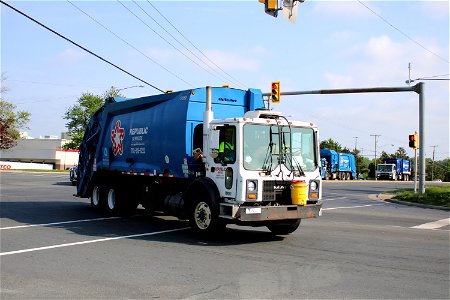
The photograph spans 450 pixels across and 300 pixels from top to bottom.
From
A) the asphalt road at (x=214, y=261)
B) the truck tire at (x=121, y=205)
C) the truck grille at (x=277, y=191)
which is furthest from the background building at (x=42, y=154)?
the truck grille at (x=277, y=191)

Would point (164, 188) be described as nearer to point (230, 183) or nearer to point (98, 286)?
point (230, 183)

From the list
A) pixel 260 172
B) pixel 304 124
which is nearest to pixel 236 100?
pixel 304 124

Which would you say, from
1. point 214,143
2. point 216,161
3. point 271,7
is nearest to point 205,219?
point 216,161

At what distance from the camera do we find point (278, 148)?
10367 millimetres

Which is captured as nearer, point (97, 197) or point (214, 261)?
point (214, 261)

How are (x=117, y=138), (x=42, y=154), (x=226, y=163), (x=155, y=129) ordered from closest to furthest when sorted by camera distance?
1. (x=226, y=163)
2. (x=155, y=129)
3. (x=117, y=138)
4. (x=42, y=154)

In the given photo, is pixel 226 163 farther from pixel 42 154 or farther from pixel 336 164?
pixel 42 154

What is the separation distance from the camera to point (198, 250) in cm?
934

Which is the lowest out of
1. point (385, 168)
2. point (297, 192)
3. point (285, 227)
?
point (285, 227)

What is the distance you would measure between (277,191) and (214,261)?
2540 mm

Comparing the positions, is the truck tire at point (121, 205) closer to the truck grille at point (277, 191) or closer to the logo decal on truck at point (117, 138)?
the logo decal on truck at point (117, 138)

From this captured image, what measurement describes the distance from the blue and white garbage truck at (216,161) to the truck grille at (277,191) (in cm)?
2

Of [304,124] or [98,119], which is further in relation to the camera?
[98,119]

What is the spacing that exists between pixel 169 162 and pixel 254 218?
10.8ft
